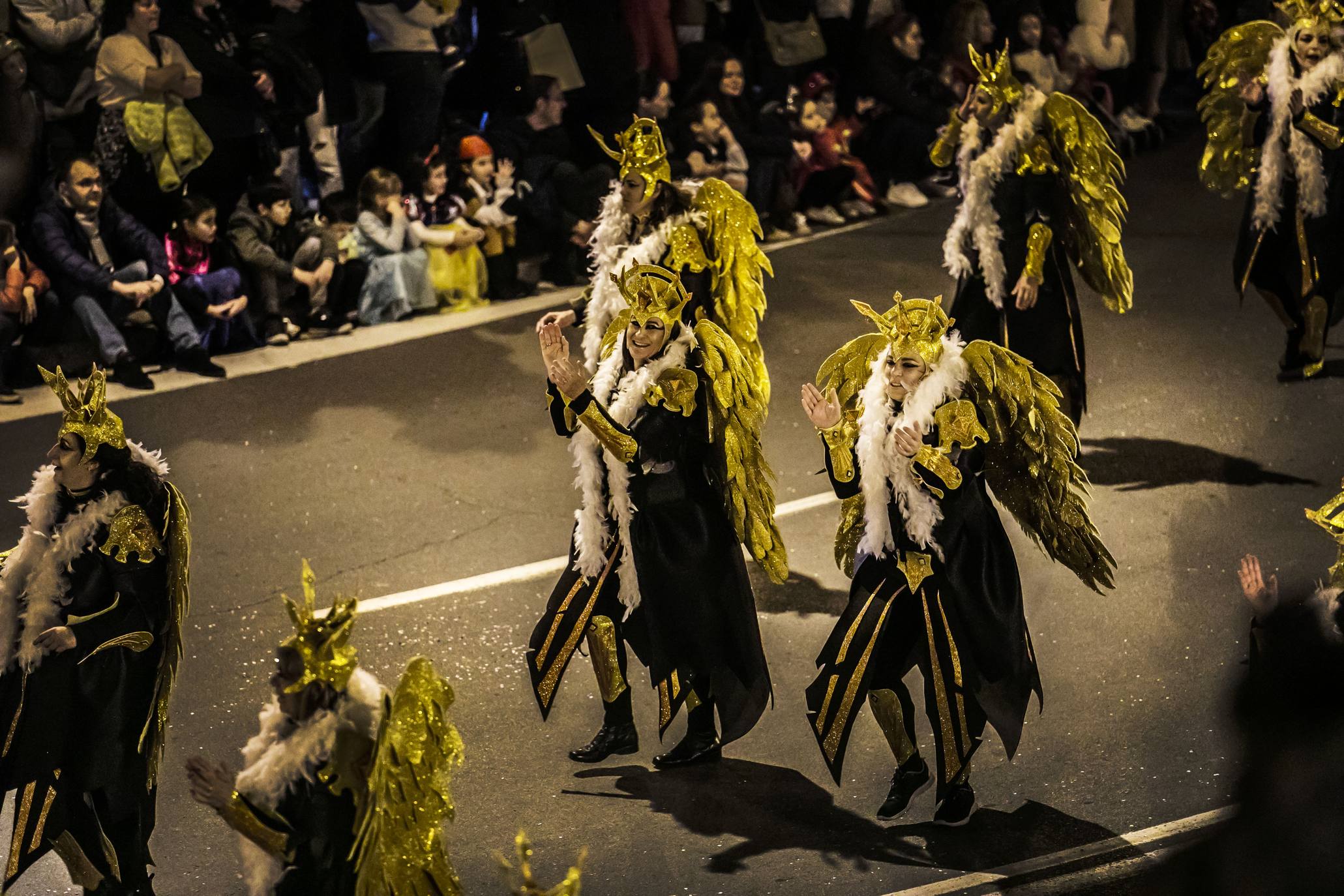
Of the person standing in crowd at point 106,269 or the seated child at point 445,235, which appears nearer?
the person standing in crowd at point 106,269

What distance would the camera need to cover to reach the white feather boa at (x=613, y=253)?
26.5 ft

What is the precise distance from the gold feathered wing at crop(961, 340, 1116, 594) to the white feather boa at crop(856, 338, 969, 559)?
4.4 inches

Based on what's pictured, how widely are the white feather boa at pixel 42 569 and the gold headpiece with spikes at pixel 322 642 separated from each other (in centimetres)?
127

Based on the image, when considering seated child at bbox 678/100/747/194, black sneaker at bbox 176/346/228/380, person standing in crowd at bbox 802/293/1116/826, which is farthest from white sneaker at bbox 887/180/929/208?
person standing in crowd at bbox 802/293/1116/826

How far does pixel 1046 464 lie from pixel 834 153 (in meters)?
7.53

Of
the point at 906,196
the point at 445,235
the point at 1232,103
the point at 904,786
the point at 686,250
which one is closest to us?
the point at 904,786

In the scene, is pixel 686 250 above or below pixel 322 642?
below

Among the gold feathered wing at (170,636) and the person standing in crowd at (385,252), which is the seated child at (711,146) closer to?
the person standing in crowd at (385,252)

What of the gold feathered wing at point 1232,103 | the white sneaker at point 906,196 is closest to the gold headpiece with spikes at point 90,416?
the gold feathered wing at point 1232,103

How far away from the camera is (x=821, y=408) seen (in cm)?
700

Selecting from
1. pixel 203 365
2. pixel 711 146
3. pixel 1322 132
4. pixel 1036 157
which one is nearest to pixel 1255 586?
pixel 1036 157

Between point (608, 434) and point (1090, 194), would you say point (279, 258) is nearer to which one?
point (1090, 194)

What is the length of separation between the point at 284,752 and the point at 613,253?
3.61 meters

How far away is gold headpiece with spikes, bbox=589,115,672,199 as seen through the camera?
28.5 feet
